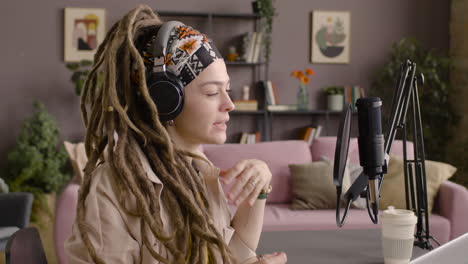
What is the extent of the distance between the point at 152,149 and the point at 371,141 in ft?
1.39

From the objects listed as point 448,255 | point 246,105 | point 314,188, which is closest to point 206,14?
point 246,105

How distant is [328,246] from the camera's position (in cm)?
172

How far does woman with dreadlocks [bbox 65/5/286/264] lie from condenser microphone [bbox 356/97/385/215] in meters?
0.26

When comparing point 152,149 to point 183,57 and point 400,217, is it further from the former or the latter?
point 400,217

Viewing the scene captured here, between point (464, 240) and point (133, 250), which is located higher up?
point (464, 240)

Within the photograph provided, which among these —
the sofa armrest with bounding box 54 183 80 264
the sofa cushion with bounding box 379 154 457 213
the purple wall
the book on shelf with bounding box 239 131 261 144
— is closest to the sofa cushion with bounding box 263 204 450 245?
the sofa cushion with bounding box 379 154 457 213

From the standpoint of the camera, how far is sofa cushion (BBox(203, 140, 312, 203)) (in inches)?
141

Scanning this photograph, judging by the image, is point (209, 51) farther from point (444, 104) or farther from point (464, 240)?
point (444, 104)

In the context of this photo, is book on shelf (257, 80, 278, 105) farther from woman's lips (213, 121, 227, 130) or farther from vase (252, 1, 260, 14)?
woman's lips (213, 121, 227, 130)

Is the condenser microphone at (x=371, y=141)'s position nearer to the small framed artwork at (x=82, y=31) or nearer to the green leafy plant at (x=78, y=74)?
the green leafy plant at (x=78, y=74)

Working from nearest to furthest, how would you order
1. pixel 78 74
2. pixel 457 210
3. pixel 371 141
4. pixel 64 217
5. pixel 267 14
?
pixel 371 141 → pixel 64 217 → pixel 457 210 → pixel 78 74 → pixel 267 14

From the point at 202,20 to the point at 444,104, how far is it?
243 cm

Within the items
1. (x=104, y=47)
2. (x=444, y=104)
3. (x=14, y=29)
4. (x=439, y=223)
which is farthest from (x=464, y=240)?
(x=14, y=29)

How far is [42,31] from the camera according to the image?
5.14 m
